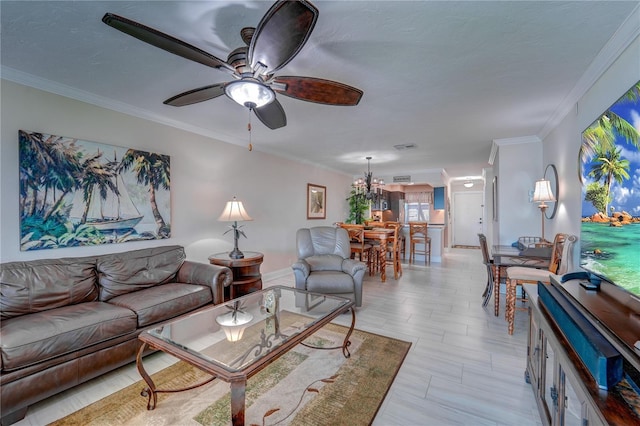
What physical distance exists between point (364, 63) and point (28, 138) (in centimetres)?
286

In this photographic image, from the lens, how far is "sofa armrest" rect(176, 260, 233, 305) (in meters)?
2.76

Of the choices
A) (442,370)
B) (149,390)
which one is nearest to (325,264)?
(442,370)

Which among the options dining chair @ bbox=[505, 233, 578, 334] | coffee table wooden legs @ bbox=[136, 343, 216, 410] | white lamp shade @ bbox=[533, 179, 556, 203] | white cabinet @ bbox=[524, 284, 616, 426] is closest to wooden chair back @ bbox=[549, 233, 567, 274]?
dining chair @ bbox=[505, 233, 578, 334]

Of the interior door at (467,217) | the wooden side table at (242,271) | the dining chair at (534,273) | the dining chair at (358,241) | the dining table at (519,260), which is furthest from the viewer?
the interior door at (467,217)

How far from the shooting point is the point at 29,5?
1.48 meters

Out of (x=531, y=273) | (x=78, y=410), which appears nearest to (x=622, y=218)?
(x=531, y=273)

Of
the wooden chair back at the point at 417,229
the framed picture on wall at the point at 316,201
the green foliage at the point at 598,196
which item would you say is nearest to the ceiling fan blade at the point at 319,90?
the green foliage at the point at 598,196

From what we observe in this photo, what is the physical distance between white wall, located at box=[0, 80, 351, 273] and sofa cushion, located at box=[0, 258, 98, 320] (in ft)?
0.82

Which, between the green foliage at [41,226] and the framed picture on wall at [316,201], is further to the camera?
the framed picture on wall at [316,201]

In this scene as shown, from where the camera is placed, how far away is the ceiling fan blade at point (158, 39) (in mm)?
1175

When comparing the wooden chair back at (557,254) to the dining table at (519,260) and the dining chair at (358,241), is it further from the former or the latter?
the dining chair at (358,241)

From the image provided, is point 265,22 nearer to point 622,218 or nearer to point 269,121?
point 269,121

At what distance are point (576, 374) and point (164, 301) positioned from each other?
2.67 m

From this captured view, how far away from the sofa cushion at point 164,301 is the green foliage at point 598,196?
315cm
